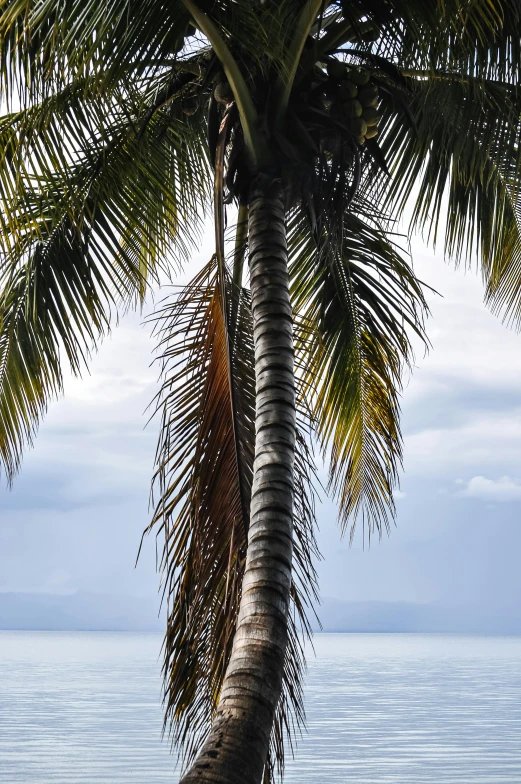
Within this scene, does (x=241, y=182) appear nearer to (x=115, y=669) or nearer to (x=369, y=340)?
(x=369, y=340)

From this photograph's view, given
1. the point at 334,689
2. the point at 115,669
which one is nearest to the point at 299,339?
the point at 334,689

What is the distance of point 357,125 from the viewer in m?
5.21

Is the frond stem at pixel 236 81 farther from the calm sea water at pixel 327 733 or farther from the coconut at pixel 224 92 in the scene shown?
the calm sea water at pixel 327 733

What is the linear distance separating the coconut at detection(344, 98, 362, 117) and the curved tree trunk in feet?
1.88

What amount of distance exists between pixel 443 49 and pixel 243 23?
986mm

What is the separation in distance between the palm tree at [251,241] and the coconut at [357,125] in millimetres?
12

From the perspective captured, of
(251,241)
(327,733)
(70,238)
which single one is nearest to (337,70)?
(251,241)

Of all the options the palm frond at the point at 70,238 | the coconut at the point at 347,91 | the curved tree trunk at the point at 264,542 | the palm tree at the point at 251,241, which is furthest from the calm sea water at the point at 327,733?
the coconut at the point at 347,91

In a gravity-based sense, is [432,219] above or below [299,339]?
above

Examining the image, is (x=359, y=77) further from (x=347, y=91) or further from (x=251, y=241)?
(x=251, y=241)

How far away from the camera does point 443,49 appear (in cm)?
486

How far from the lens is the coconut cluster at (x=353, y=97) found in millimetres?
5188

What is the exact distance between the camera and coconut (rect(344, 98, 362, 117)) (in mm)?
5168

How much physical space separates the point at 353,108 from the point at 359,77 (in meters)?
0.19
